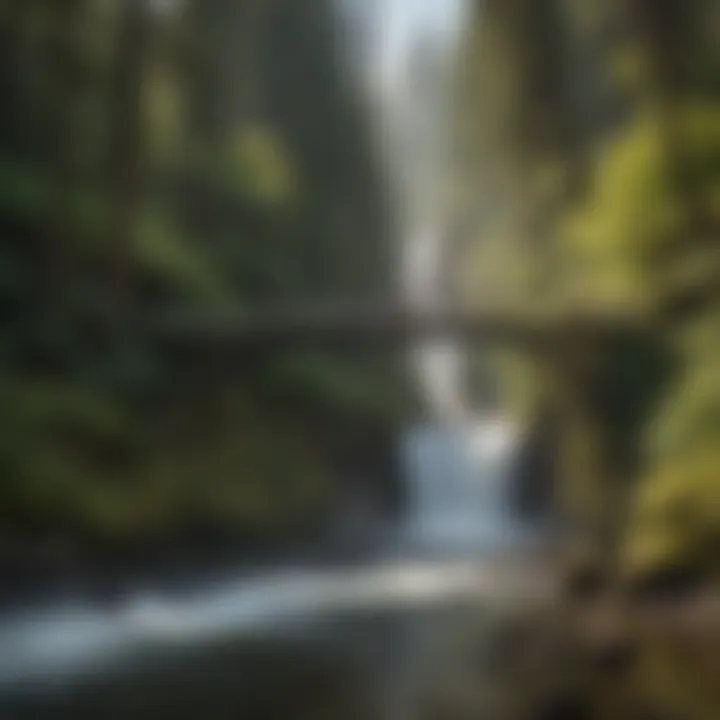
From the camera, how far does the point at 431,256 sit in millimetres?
2551

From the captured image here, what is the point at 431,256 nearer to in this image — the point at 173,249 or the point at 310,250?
the point at 310,250

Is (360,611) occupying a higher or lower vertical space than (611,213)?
lower

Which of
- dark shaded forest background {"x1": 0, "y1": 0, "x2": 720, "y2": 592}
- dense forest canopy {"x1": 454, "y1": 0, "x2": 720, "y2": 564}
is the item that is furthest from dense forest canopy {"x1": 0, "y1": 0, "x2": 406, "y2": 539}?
dense forest canopy {"x1": 454, "y1": 0, "x2": 720, "y2": 564}

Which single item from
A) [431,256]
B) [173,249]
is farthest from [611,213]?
[173,249]

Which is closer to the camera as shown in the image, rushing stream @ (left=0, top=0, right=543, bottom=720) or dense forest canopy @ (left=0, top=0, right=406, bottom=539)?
rushing stream @ (left=0, top=0, right=543, bottom=720)

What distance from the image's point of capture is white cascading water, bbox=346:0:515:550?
250 centimetres

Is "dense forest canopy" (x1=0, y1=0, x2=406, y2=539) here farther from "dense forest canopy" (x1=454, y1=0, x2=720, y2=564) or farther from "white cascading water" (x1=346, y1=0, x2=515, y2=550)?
"dense forest canopy" (x1=454, y1=0, x2=720, y2=564)

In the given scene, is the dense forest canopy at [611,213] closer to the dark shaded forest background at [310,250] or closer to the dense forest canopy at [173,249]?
the dark shaded forest background at [310,250]

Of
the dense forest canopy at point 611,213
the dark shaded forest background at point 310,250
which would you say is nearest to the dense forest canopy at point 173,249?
the dark shaded forest background at point 310,250

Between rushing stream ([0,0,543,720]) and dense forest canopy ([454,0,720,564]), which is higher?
dense forest canopy ([454,0,720,564])

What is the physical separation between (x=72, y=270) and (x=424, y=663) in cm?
97

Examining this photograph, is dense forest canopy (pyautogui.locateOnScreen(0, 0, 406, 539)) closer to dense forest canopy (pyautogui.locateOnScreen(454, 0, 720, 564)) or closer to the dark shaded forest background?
the dark shaded forest background

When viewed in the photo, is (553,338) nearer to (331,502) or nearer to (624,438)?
(624,438)

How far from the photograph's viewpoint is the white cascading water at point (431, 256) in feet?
8.20
